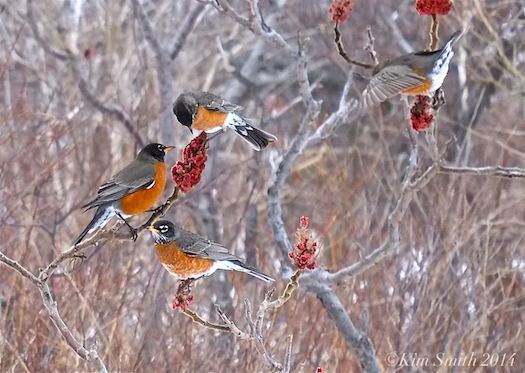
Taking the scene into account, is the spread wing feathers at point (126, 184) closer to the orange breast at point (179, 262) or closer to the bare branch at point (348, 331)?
the orange breast at point (179, 262)

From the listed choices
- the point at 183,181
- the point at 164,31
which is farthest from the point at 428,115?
the point at 164,31

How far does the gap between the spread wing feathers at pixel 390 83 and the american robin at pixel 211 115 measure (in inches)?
30.5

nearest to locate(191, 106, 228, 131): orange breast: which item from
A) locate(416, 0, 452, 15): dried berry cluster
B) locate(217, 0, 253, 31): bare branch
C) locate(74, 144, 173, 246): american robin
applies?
locate(74, 144, 173, 246): american robin

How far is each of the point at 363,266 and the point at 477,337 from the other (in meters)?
1.82

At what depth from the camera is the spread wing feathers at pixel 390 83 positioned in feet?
12.1

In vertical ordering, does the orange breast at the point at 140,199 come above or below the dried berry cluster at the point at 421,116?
below

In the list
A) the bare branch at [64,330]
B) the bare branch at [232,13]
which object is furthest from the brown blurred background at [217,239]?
the bare branch at [64,330]

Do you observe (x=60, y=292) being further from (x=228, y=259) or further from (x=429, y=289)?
(x=429, y=289)

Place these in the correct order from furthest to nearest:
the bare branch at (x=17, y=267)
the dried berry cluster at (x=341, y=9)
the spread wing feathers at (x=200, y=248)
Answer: the spread wing feathers at (x=200, y=248) < the dried berry cluster at (x=341, y=9) < the bare branch at (x=17, y=267)

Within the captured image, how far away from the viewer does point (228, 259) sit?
3924 millimetres

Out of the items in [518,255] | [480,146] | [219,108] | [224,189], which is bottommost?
[219,108]

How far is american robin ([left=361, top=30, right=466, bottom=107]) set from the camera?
3.71 metres

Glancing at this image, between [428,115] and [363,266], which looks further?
[363,266]

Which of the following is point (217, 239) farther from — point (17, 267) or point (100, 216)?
point (17, 267)
